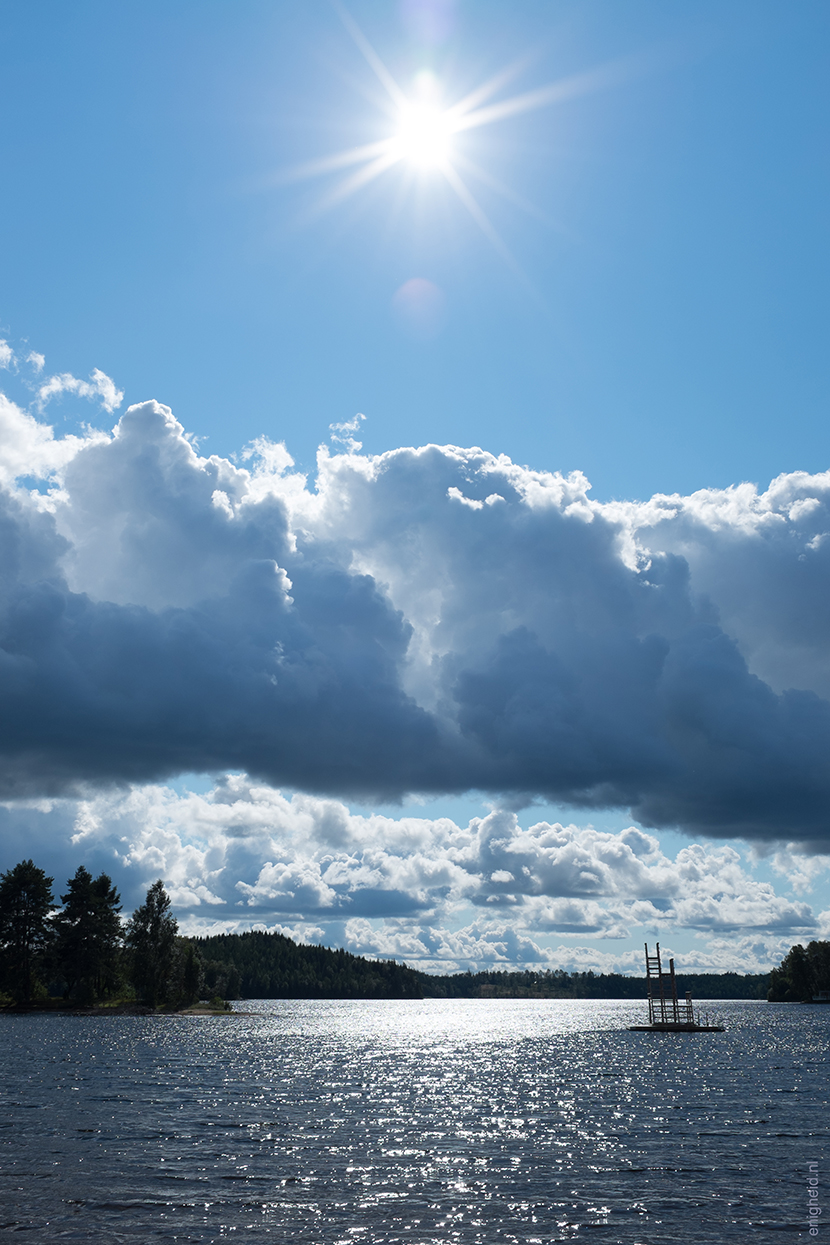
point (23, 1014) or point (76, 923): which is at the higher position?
point (76, 923)

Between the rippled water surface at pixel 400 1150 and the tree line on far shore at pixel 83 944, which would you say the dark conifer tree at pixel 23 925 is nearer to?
the tree line on far shore at pixel 83 944

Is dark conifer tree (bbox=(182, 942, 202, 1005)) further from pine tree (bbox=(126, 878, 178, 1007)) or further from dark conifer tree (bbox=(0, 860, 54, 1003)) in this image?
dark conifer tree (bbox=(0, 860, 54, 1003))

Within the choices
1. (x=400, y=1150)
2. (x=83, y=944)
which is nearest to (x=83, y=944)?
(x=83, y=944)

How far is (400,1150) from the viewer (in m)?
43.8

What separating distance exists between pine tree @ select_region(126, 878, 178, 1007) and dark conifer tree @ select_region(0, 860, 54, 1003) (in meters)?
16.1

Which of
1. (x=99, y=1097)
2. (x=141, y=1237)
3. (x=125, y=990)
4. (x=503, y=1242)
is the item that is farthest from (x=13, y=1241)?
(x=125, y=990)

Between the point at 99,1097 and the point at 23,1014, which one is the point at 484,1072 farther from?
the point at 23,1014

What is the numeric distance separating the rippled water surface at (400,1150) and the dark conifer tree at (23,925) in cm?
8201

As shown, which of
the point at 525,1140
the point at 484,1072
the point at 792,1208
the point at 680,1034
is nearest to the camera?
the point at 792,1208

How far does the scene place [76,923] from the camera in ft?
570

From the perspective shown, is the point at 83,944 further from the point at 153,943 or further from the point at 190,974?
the point at 190,974

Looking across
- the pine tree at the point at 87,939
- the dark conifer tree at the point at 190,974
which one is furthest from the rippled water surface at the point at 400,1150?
the dark conifer tree at the point at 190,974

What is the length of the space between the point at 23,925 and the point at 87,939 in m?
11.9

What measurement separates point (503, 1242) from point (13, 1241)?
14.3 meters
